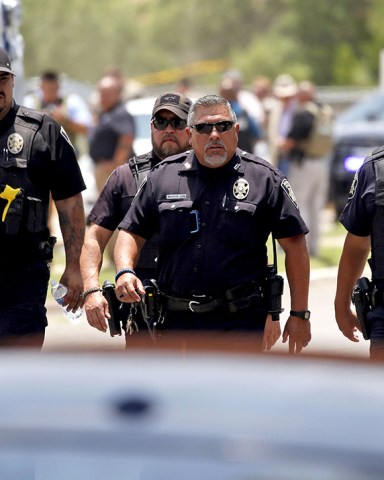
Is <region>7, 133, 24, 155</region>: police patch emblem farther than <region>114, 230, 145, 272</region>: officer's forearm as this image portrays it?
Yes

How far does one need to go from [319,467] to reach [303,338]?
13.4 ft

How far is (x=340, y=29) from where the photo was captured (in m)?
67.1

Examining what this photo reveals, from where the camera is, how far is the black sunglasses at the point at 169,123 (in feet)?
21.9

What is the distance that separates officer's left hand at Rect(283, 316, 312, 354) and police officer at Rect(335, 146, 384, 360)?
235 millimetres

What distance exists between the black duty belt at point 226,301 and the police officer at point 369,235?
1.34 ft

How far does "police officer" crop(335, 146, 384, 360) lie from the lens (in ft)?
18.9

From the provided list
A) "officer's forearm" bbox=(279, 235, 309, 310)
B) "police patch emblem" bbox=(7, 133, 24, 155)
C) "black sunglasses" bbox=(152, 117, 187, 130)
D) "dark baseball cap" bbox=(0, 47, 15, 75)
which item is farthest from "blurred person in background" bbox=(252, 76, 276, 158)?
"officer's forearm" bbox=(279, 235, 309, 310)

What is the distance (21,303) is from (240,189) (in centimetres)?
109

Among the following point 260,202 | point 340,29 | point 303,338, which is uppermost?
point 340,29

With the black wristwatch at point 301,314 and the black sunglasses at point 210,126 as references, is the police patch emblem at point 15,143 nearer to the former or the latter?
the black sunglasses at point 210,126

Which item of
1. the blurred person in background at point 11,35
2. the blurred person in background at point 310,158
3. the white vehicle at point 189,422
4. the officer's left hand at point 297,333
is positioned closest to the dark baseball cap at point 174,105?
the officer's left hand at point 297,333

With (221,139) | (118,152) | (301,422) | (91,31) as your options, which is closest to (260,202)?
(221,139)

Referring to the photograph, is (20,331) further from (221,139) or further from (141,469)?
(141,469)

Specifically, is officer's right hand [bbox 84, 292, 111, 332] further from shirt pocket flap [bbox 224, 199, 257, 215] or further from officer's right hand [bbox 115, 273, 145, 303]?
shirt pocket flap [bbox 224, 199, 257, 215]
